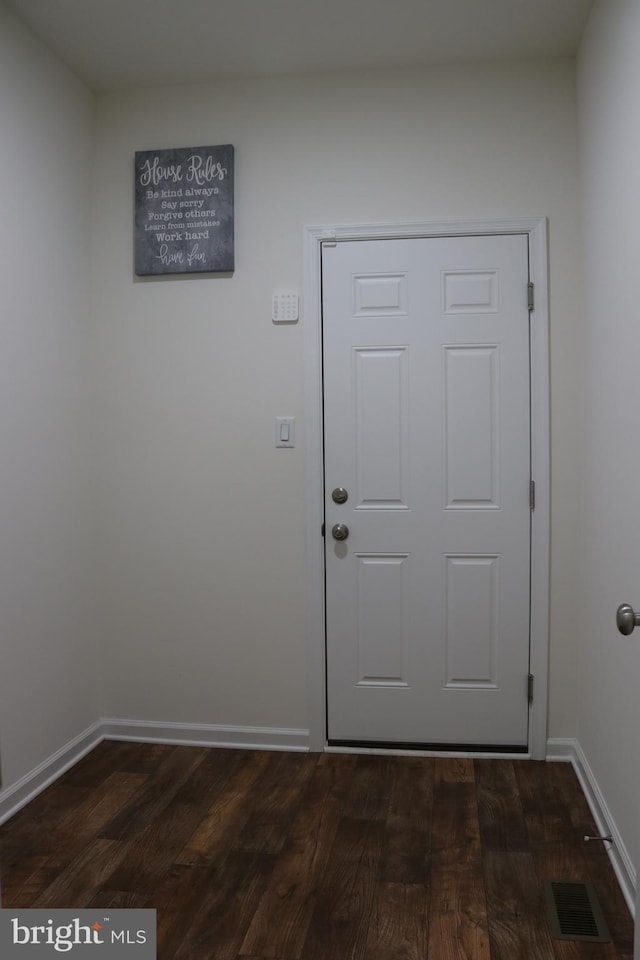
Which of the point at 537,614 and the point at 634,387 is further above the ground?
the point at 634,387

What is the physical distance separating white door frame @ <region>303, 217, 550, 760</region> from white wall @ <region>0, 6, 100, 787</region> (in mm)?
941

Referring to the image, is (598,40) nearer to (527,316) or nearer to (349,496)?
(527,316)

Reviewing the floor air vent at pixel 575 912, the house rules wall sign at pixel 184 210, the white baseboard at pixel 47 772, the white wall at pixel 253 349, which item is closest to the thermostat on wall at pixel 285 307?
the white wall at pixel 253 349

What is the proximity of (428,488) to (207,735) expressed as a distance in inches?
54.9

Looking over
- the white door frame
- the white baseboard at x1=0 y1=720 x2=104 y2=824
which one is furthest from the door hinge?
the white baseboard at x1=0 y1=720 x2=104 y2=824

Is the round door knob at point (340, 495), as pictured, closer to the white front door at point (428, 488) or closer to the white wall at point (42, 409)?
the white front door at point (428, 488)

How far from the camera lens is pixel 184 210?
315 centimetres

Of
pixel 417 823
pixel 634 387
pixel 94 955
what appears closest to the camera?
pixel 94 955

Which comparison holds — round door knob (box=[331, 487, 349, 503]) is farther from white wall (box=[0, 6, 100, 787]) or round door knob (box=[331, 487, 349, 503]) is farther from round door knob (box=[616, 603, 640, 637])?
round door knob (box=[616, 603, 640, 637])

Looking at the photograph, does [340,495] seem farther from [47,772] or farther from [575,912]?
[575,912]

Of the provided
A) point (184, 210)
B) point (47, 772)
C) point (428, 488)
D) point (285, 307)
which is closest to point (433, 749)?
point (428, 488)

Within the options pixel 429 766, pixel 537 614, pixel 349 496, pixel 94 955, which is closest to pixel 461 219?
pixel 349 496

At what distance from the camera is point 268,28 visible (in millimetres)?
2768

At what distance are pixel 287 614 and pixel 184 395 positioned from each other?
39.7 inches
